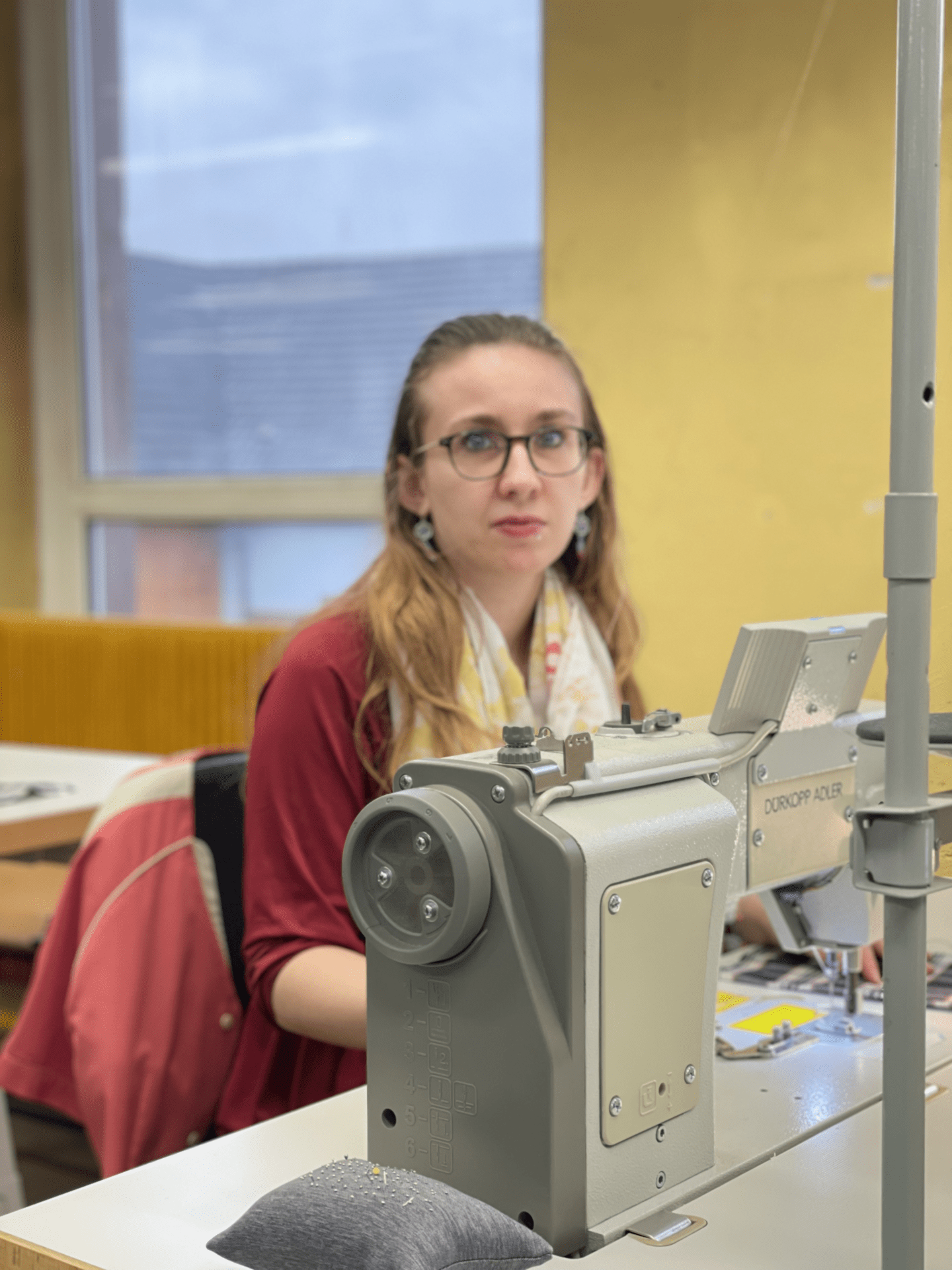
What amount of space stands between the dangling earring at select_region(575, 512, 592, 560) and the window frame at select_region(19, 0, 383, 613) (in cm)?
289

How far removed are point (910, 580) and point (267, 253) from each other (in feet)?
12.2

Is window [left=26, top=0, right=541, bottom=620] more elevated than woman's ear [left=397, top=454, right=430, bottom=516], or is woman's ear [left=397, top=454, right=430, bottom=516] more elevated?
window [left=26, top=0, right=541, bottom=620]

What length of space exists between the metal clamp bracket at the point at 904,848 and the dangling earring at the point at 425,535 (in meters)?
0.84

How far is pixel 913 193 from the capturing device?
67 cm

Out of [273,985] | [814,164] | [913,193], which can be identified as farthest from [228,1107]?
[814,164]

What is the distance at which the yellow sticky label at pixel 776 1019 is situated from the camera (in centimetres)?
118

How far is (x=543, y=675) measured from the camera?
153 centimetres

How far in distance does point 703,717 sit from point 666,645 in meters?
0.79

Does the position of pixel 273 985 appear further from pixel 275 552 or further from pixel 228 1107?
pixel 275 552

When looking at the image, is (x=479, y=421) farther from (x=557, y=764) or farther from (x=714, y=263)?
(x=714, y=263)

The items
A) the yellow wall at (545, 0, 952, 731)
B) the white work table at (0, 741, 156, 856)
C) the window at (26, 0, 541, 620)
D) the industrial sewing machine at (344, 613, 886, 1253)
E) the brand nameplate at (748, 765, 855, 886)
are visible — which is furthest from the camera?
the window at (26, 0, 541, 620)

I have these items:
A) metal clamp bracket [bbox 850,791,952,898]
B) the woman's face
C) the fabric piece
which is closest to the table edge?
metal clamp bracket [bbox 850,791,952,898]

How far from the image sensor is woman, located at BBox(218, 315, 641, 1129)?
1295 millimetres

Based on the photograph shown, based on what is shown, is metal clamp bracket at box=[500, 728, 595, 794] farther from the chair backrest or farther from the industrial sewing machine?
the chair backrest
